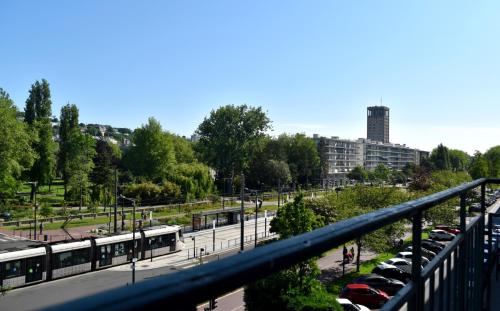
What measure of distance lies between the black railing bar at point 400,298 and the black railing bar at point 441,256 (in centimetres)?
22

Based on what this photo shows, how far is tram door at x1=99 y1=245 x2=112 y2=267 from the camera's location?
25.0m

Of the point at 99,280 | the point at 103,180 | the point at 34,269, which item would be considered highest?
the point at 103,180

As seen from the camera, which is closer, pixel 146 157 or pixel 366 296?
pixel 366 296

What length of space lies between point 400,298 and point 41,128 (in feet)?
185

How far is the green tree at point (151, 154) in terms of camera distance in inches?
2378

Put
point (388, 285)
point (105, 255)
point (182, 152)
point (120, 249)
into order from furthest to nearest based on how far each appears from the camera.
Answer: point (182, 152)
point (120, 249)
point (105, 255)
point (388, 285)

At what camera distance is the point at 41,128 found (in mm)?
51750

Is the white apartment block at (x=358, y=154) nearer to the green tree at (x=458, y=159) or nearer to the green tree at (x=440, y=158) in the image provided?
the green tree at (x=458, y=159)

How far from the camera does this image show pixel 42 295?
781 inches

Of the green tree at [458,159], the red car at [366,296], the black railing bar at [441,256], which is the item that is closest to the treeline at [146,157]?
the red car at [366,296]

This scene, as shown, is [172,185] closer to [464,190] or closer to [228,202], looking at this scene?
[228,202]

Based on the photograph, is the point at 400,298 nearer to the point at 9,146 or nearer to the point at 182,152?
the point at 9,146

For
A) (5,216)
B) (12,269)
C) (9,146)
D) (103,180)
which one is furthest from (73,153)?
(12,269)

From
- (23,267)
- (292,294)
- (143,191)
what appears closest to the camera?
(292,294)
